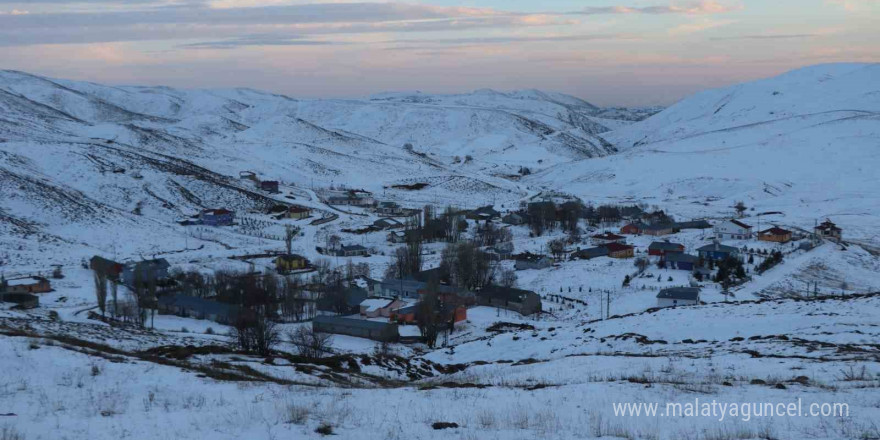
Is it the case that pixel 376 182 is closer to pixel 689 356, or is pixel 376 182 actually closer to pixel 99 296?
pixel 99 296

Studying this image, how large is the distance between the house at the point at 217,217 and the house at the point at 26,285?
2391cm

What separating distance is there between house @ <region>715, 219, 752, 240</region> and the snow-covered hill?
26.5 ft

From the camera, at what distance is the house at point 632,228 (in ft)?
176

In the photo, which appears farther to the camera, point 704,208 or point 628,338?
point 704,208

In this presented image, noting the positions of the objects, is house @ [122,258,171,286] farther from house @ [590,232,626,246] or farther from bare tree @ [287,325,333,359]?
house @ [590,232,626,246]

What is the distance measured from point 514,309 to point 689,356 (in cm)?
1602

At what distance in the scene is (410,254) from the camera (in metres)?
39.1

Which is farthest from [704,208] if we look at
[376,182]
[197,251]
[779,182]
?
[197,251]

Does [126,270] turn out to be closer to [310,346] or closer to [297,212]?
[310,346]

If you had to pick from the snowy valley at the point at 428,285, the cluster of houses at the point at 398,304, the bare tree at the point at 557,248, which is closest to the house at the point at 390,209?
the snowy valley at the point at 428,285

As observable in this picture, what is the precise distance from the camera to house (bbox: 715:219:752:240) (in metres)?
47.7

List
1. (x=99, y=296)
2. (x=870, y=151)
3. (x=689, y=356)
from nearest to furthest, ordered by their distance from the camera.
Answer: (x=689, y=356), (x=99, y=296), (x=870, y=151)

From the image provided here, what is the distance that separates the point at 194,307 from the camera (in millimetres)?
29406

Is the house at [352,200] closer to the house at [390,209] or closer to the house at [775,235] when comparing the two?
the house at [390,209]
